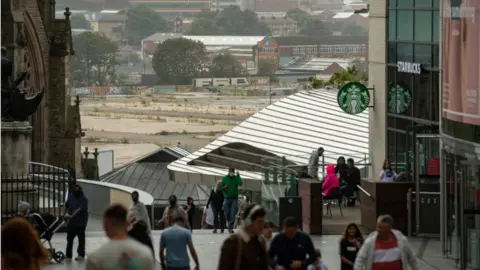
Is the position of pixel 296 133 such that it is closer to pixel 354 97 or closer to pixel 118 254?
pixel 354 97

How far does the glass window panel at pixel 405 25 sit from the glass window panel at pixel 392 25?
0.83ft

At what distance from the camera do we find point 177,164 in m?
44.4

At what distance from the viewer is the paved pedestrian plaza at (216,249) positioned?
2016cm

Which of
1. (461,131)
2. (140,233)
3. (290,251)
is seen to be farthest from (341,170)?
(290,251)

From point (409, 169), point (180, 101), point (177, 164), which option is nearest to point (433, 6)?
point (409, 169)

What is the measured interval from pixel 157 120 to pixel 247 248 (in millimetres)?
151130

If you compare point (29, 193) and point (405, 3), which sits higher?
point (405, 3)

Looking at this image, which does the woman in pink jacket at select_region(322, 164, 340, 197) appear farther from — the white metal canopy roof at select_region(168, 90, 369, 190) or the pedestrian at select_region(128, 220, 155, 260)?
the white metal canopy roof at select_region(168, 90, 369, 190)

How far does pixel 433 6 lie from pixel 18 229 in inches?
800

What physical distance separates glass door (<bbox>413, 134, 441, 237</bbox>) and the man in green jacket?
2812mm

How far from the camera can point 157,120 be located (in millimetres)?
162625

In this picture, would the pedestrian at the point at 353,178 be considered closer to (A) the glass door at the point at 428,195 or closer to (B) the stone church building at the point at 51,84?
(A) the glass door at the point at 428,195

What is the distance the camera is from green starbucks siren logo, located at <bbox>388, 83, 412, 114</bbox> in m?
31.2

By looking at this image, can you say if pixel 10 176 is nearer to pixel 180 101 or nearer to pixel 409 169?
pixel 409 169
